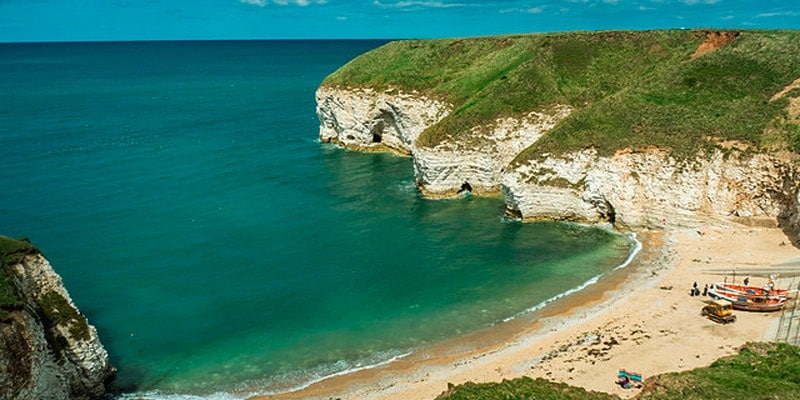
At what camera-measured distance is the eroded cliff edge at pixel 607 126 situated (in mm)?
47281

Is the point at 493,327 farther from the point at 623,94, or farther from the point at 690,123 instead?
the point at 623,94

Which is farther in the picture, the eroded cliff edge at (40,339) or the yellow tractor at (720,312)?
the yellow tractor at (720,312)

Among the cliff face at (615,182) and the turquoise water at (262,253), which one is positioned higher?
the cliff face at (615,182)

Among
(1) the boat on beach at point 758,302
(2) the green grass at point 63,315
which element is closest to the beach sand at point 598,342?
(1) the boat on beach at point 758,302

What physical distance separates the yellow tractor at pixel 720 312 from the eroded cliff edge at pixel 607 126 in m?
13.5

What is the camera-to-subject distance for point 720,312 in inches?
1348

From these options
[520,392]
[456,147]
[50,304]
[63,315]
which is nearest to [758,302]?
[520,392]

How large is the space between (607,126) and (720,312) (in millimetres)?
22714

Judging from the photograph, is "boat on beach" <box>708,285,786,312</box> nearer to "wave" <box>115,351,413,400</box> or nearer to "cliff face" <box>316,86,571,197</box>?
"wave" <box>115,351,413,400</box>

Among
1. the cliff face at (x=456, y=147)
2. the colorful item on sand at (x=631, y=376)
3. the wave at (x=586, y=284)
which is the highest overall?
the cliff face at (x=456, y=147)

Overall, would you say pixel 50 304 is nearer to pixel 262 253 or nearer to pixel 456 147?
pixel 262 253

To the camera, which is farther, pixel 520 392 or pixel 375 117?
pixel 375 117

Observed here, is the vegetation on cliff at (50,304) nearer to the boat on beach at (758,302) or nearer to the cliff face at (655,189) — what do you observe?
the cliff face at (655,189)

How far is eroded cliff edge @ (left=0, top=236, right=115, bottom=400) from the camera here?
23.8 metres
